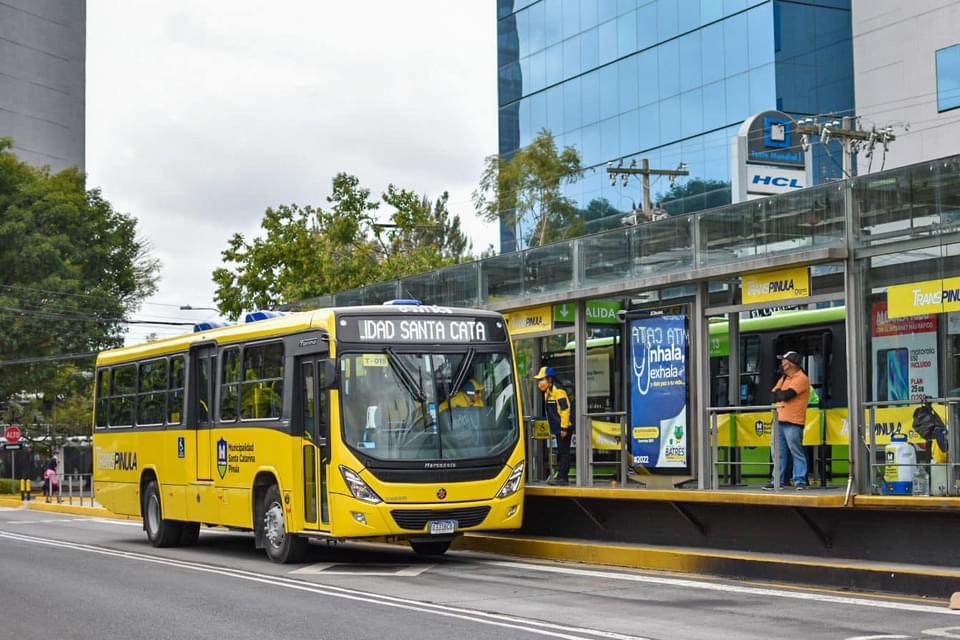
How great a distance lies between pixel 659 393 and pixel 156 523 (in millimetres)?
8697

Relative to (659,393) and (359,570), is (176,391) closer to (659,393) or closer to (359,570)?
(359,570)

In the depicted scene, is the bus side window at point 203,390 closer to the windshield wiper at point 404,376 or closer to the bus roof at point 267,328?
the bus roof at point 267,328

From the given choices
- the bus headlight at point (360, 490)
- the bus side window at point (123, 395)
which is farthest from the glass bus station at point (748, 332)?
the bus side window at point (123, 395)

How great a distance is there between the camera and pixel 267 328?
1856 centimetres

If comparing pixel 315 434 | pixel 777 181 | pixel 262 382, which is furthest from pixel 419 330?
pixel 777 181

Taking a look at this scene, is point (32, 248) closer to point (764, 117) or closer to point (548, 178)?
point (548, 178)

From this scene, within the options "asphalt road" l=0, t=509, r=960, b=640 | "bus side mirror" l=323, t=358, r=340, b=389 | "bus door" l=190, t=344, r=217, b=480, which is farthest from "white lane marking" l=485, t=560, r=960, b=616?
"bus door" l=190, t=344, r=217, b=480

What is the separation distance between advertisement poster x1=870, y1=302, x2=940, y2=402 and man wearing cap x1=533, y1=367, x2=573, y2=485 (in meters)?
5.51

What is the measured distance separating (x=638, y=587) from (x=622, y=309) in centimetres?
592

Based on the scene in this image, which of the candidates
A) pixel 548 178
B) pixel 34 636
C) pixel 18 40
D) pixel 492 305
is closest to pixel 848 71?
pixel 548 178

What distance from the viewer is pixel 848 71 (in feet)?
151

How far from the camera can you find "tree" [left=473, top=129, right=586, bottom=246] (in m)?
53.2

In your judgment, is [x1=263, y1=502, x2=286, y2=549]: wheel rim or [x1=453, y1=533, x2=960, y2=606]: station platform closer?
[x1=453, y1=533, x2=960, y2=606]: station platform

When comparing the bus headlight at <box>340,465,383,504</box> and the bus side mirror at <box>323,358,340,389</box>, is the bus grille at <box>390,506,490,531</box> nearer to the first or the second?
the bus headlight at <box>340,465,383,504</box>
